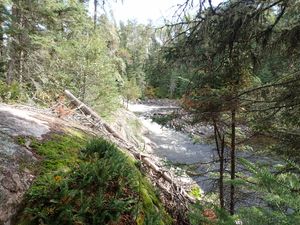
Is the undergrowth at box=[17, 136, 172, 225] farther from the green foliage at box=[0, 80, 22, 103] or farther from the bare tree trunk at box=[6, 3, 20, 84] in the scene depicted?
the bare tree trunk at box=[6, 3, 20, 84]

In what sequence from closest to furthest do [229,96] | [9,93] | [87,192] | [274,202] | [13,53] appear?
[274,202], [87,192], [229,96], [9,93], [13,53]

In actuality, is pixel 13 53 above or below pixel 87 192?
above

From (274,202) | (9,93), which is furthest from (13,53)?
(274,202)

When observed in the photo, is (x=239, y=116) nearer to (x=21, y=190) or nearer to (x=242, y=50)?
(x=242, y=50)

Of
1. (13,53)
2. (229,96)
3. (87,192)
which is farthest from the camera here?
(13,53)

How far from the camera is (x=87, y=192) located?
2.51 m

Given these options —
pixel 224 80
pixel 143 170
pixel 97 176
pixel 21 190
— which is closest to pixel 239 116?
pixel 224 80

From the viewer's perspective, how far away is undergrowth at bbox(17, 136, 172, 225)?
2.26m

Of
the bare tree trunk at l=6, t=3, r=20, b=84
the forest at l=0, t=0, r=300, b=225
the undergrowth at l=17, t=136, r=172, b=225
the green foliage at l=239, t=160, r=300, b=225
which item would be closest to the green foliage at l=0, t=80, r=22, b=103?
the forest at l=0, t=0, r=300, b=225

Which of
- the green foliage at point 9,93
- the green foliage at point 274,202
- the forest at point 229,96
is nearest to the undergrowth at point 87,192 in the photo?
the forest at point 229,96

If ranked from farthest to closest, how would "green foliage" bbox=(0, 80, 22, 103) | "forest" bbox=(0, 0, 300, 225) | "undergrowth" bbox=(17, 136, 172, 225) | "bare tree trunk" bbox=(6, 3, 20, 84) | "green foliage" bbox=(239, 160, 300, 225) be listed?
"bare tree trunk" bbox=(6, 3, 20, 84) → "green foliage" bbox=(0, 80, 22, 103) → "undergrowth" bbox=(17, 136, 172, 225) → "forest" bbox=(0, 0, 300, 225) → "green foliage" bbox=(239, 160, 300, 225)

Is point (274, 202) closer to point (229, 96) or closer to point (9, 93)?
point (229, 96)

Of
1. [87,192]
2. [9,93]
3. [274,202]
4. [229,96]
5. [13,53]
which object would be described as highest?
[13,53]

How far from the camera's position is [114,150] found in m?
3.07
